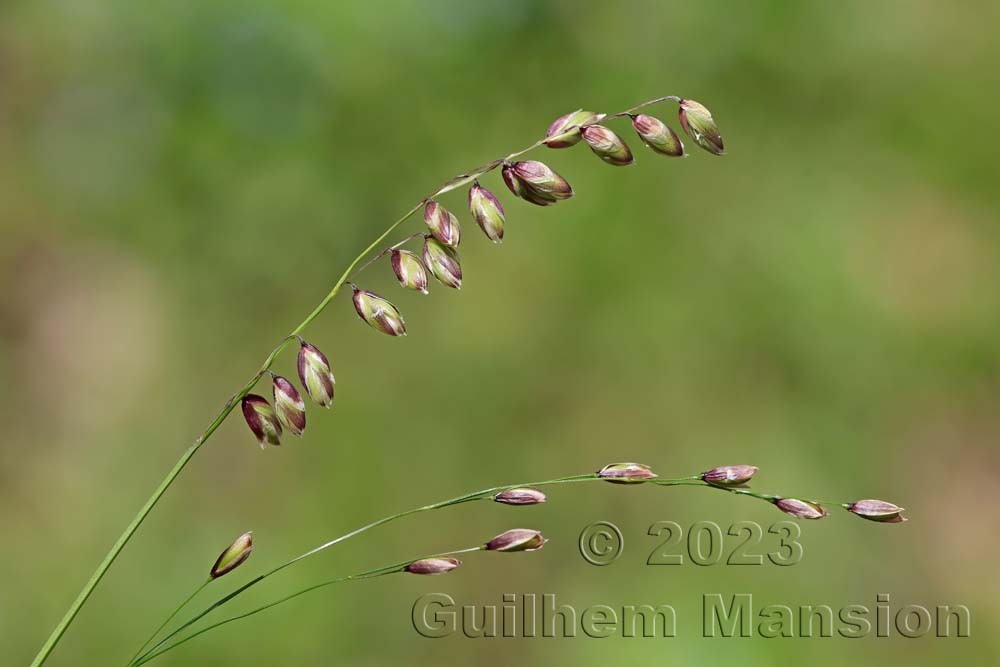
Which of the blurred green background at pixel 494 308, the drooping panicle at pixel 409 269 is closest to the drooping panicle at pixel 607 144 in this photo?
the drooping panicle at pixel 409 269

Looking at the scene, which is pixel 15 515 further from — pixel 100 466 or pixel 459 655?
pixel 459 655

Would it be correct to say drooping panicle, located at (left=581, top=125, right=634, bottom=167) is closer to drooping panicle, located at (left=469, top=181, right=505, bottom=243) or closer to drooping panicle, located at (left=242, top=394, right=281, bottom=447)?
drooping panicle, located at (left=469, top=181, right=505, bottom=243)

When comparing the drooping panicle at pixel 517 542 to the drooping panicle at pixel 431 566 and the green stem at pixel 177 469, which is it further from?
the green stem at pixel 177 469

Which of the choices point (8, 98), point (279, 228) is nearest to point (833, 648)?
point (279, 228)

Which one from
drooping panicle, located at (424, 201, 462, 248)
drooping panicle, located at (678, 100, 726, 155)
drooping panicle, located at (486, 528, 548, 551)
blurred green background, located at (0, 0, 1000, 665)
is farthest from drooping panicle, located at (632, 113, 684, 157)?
blurred green background, located at (0, 0, 1000, 665)

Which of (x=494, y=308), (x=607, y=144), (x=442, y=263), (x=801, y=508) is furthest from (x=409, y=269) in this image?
(x=494, y=308)

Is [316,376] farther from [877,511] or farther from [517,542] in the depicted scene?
[877,511]
